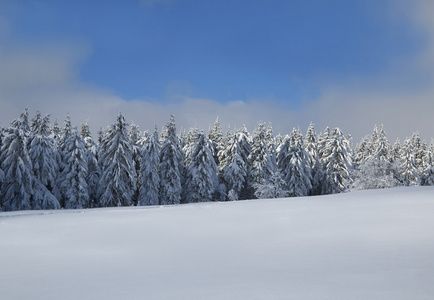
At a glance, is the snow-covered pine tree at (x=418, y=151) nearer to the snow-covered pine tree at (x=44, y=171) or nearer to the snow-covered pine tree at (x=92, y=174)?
the snow-covered pine tree at (x=92, y=174)

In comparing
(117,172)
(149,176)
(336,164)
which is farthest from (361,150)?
(117,172)

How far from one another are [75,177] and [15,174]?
645 cm

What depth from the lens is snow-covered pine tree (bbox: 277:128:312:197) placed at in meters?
47.9

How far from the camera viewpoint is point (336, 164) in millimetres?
50781

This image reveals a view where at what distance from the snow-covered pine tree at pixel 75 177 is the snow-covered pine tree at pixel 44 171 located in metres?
1.23

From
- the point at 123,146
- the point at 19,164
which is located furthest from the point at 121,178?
the point at 19,164

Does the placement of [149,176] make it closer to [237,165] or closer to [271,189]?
[237,165]

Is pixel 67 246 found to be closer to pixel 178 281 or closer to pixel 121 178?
pixel 178 281

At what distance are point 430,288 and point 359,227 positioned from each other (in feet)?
13.0

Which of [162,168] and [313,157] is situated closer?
[162,168]

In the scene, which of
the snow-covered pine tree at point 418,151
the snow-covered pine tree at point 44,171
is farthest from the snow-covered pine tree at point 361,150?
the snow-covered pine tree at point 44,171

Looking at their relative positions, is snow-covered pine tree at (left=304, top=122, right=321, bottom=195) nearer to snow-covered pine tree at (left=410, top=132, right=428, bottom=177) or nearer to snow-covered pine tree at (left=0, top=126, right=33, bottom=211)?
snow-covered pine tree at (left=410, top=132, right=428, bottom=177)

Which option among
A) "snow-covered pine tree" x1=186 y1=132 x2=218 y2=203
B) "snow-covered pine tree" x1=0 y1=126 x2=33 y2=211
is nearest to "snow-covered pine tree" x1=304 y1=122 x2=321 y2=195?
"snow-covered pine tree" x1=186 y1=132 x2=218 y2=203

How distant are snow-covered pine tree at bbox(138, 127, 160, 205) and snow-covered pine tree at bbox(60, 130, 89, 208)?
7.25 m
